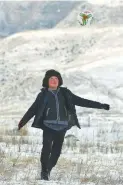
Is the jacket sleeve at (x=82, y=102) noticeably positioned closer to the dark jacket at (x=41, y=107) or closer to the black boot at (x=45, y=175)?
the dark jacket at (x=41, y=107)

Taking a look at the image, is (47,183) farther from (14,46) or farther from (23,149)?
(14,46)

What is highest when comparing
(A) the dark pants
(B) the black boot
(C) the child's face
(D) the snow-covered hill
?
(D) the snow-covered hill

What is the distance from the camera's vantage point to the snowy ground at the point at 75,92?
6.18 m

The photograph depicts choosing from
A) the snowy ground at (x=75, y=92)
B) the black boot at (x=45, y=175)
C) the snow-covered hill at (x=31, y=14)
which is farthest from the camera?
the snow-covered hill at (x=31, y=14)

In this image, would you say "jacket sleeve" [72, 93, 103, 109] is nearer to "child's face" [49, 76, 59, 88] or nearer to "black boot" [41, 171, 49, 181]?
"child's face" [49, 76, 59, 88]

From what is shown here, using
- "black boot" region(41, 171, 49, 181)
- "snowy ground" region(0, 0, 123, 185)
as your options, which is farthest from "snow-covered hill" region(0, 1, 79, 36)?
"black boot" region(41, 171, 49, 181)

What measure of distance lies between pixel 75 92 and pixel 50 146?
2107 cm

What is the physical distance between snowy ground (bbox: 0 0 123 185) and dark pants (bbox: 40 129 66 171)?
17 centimetres

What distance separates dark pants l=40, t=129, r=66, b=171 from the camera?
5391 mm

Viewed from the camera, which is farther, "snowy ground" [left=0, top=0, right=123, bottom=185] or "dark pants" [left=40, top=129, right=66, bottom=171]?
"snowy ground" [left=0, top=0, right=123, bottom=185]

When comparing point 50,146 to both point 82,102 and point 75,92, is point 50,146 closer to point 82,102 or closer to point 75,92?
point 82,102

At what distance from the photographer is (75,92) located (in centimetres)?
2647

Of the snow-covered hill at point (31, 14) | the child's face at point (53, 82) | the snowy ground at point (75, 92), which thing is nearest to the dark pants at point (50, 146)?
the snowy ground at point (75, 92)

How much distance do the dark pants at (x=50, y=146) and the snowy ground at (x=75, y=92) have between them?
0.17 m
